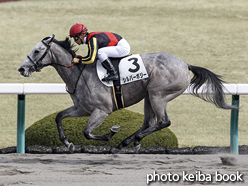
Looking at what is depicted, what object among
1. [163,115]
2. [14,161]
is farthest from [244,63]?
[14,161]

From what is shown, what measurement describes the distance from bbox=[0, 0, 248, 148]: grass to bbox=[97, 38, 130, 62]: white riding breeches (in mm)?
2275

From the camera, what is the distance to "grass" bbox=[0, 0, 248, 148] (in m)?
8.41

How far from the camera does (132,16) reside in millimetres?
19938

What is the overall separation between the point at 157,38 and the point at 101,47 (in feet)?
37.3

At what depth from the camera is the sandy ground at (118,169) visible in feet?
14.1

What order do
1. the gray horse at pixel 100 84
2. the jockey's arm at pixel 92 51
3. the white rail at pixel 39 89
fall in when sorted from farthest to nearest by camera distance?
1. the white rail at pixel 39 89
2. the gray horse at pixel 100 84
3. the jockey's arm at pixel 92 51

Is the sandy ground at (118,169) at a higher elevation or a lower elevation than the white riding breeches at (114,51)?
lower

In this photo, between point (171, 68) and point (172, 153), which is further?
point (172, 153)

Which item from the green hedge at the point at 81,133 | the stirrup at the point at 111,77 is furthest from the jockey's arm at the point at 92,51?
the green hedge at the point at 81,133

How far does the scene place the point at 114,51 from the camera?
5.22 metres

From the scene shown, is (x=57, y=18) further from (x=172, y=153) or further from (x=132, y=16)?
(x=172, y=153)

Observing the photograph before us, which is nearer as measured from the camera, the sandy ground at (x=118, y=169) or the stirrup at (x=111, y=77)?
the sandy ground at (x=118, y=169)

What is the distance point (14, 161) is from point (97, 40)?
1828mm

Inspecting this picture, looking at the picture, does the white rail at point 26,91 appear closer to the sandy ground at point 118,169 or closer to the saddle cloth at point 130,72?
the sandy ground at point 118,169
